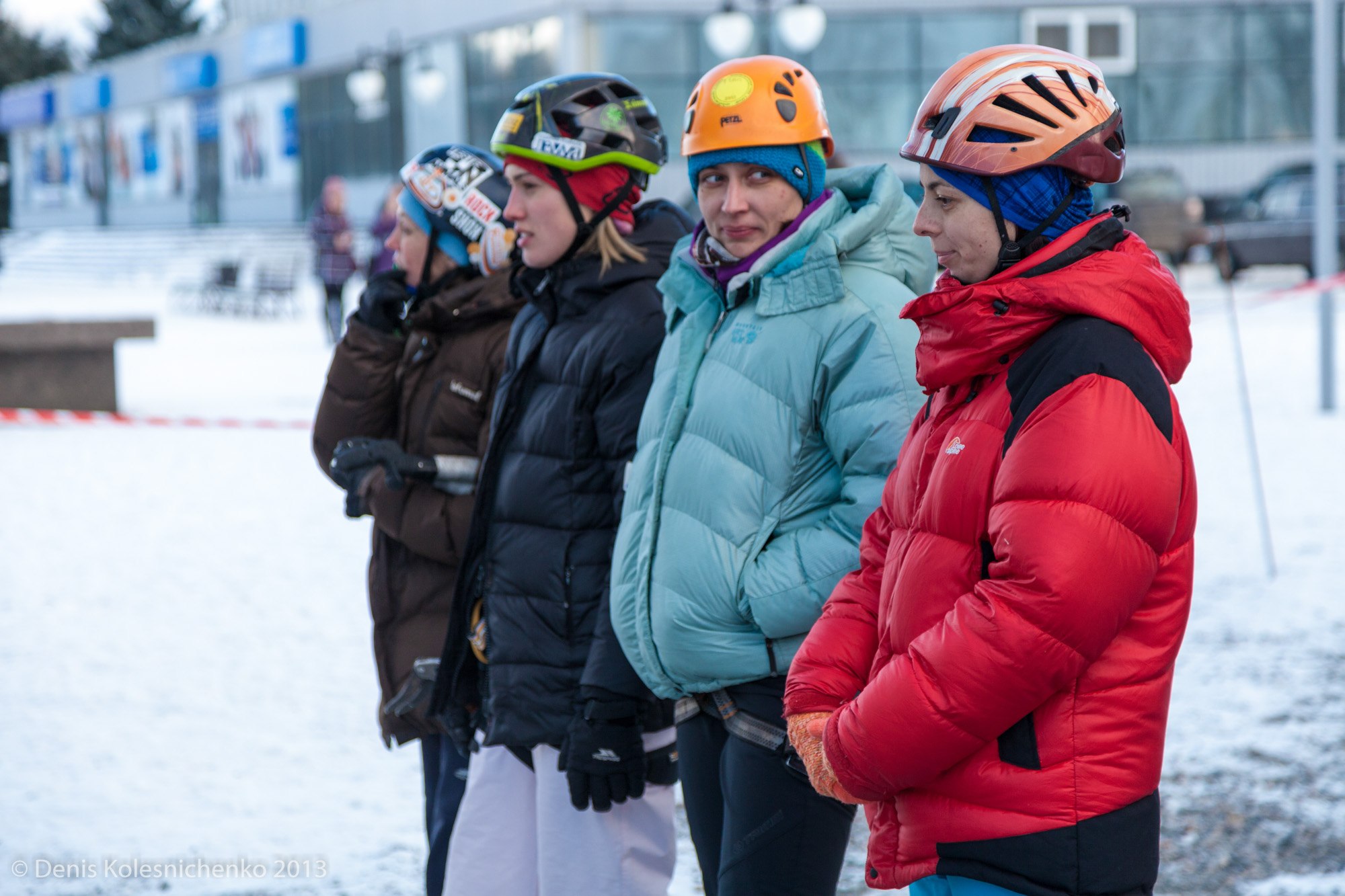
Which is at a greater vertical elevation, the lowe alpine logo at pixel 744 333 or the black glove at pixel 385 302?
the black glove at pixel 385 302

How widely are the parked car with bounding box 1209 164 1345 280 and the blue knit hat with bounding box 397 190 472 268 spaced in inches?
748

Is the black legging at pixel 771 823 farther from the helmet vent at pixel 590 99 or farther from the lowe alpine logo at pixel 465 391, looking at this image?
the helmet vent at pixel 590 99

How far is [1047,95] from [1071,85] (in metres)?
0.05

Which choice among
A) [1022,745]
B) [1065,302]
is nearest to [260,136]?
[1065,302]

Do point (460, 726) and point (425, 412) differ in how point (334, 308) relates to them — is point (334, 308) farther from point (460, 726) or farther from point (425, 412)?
point (460, 726)

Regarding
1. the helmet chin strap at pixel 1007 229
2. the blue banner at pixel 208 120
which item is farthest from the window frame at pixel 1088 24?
the helmet chin strap at pixel 1007 229

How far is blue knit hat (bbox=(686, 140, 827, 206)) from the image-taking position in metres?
2.69

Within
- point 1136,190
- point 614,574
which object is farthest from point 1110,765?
point 1136,190

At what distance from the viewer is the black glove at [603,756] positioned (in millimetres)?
2768

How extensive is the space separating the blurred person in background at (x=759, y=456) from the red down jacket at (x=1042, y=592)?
520mm

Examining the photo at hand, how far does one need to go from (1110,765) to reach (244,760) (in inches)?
144

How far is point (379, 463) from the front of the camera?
3.29 m

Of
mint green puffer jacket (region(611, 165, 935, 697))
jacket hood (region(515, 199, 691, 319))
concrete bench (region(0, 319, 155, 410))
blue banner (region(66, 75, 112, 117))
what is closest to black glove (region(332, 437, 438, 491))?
jacket hood (region(515, 199, 691, 319))

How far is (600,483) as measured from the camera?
2930 mm
